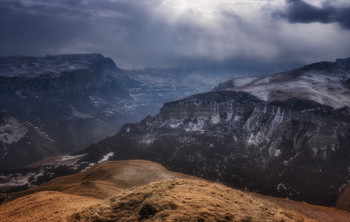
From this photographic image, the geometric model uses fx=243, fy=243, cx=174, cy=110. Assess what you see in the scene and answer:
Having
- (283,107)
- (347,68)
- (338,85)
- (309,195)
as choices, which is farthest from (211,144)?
(347,68)

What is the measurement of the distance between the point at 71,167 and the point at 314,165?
105 metres

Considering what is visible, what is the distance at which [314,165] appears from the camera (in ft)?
271

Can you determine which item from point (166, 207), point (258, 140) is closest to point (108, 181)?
point (166, 207)

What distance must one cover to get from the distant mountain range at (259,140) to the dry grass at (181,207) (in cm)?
6075

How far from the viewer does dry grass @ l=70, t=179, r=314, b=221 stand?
15.0 metres

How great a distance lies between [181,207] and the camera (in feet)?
51.1

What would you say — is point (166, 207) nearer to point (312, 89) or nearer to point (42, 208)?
point (42, 208)

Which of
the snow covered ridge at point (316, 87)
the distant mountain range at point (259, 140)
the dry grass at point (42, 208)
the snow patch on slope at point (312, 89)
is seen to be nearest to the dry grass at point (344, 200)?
the distant mountain range at point (259, 140)

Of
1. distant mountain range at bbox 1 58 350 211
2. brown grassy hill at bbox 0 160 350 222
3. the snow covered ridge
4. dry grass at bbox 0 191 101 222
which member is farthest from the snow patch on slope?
dry grass at bbox 0 191 101 222

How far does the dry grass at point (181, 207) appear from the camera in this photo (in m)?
15.0

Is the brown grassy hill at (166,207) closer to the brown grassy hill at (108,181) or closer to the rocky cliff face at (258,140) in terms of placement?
the brown grassy hill at (108,181)

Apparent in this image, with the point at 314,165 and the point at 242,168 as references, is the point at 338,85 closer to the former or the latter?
the point at 314,165

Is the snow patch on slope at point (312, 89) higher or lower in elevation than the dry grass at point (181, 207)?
higher

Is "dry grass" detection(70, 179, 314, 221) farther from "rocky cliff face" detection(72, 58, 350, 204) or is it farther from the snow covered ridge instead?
the snow covered ridge
